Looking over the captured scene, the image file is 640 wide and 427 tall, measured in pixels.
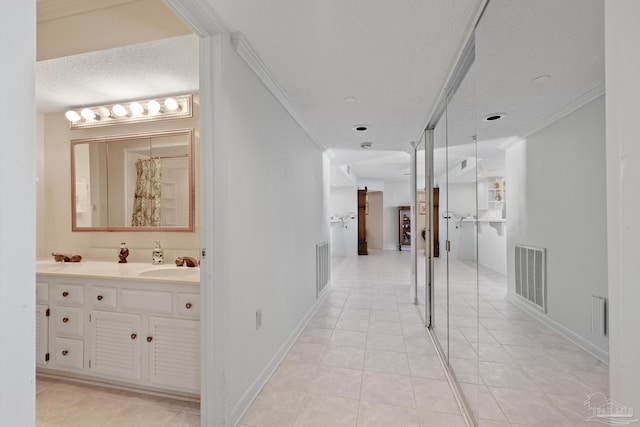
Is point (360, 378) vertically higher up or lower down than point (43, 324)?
lower down

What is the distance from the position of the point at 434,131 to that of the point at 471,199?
1.48 metres

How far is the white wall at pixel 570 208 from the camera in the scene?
2.27 feet

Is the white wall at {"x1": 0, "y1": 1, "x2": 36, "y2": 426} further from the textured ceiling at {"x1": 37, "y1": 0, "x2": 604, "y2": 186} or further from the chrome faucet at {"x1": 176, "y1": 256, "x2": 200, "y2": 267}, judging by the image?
the chrome faucet at {"x1": 176, "y1": 256, "x2": 200, "y2": 267}

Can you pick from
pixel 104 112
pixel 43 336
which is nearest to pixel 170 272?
pixel 43 336

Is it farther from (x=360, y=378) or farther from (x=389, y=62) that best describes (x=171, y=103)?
(x=360, y=378)

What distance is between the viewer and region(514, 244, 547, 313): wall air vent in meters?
0.95

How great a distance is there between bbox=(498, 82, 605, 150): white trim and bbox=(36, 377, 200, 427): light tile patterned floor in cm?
220

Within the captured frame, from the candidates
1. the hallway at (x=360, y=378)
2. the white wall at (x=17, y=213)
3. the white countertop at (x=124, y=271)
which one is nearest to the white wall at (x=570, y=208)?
the white wall at (x=17, y=213)

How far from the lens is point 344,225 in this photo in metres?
9.21

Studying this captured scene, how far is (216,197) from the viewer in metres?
1.56

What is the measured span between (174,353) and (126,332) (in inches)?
15.2

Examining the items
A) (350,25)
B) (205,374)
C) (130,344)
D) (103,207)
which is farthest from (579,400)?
(103,207)

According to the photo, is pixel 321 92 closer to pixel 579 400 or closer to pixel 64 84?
pixel 64 84

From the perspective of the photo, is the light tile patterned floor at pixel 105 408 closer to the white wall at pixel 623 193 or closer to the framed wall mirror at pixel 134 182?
the framed wall mirror at pixel 134 182
